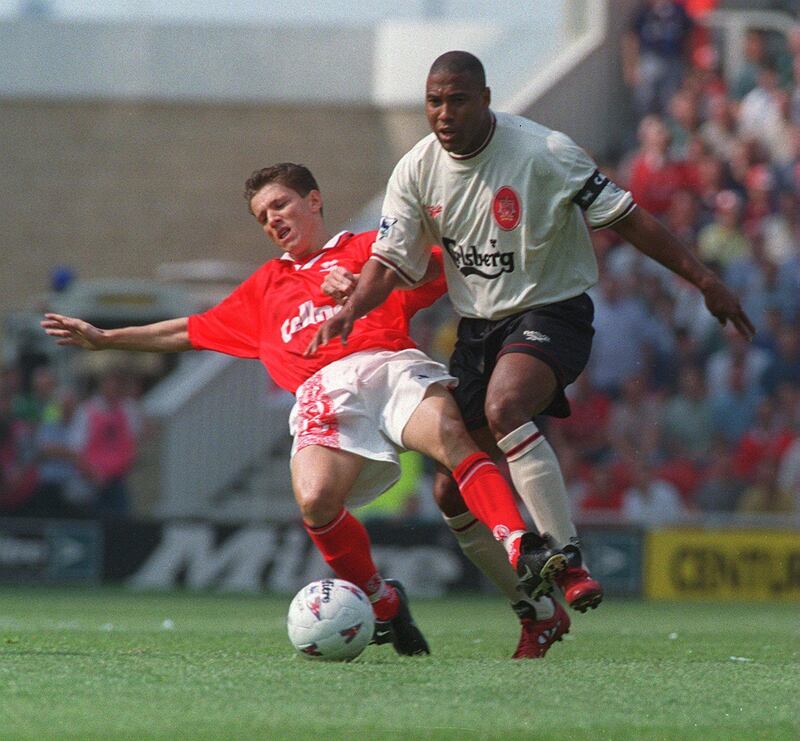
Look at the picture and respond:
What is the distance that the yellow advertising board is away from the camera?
15.4 meters

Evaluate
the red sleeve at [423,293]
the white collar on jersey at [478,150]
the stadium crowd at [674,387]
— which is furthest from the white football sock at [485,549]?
the stadium crowd at [674,387]

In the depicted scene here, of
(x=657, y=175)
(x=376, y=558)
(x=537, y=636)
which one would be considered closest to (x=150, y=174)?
(x=657, y=175)

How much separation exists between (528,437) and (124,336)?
1.97m

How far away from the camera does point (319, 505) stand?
6.85 meters

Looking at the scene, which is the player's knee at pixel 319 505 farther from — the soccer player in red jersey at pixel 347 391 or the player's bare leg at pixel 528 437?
the player's bare leg at pixel 528 437

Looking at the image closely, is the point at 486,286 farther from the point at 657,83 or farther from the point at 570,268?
the point at 657,83

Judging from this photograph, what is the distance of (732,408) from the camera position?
1628 centimetres

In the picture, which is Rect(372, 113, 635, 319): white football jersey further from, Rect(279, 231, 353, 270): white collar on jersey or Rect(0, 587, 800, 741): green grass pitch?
Rect(0, 587, 800, 741): green grass pitch

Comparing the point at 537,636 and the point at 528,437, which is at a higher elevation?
the point at 528,437

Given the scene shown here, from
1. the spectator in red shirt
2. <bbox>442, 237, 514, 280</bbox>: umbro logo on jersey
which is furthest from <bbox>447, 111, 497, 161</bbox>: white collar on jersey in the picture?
the spectator in red shirt

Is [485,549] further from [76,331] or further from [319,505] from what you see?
[76,331]

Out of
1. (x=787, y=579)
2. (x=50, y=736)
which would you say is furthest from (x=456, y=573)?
(x=50, y=736)

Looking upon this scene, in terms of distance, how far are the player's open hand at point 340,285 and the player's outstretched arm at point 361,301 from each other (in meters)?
0.05

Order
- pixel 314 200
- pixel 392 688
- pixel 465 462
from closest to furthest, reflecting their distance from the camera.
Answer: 1. pixel 392 688
2. pixel 465 462
3. pixel 314 200
